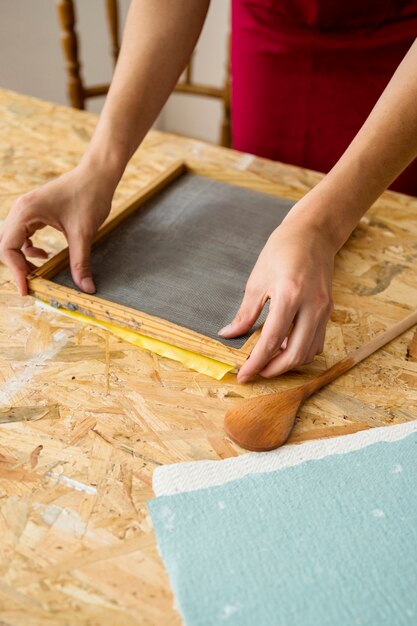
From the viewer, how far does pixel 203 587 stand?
51 cm

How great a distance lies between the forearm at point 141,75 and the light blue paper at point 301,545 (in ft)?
1.78

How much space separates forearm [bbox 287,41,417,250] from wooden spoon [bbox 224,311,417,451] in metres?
0.18

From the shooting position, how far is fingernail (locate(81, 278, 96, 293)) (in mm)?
816

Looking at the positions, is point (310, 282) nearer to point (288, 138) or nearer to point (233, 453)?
point (233, 453)

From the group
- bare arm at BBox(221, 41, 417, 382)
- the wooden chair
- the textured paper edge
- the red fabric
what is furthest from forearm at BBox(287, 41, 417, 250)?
the wooden chair

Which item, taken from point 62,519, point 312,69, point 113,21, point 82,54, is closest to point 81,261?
point 62,519

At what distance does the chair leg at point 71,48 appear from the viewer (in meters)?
Result: 1.62

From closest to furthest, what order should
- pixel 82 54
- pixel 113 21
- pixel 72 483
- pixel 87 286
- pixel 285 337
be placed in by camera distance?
pixel 72 483 < pixel 285 337 < pixel 87 286 < pixel 113 21 < pixel 82 54

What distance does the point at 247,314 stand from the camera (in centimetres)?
73

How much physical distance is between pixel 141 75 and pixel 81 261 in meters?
0.33

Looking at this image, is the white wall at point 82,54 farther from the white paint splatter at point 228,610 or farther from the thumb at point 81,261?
the white paint splatter at point 228,610

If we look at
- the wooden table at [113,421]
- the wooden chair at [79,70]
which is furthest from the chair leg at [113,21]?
the wooden table at [113,421]

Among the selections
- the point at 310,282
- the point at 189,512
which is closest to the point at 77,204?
the point at 310,282

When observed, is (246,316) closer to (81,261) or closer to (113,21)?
(81,261)
